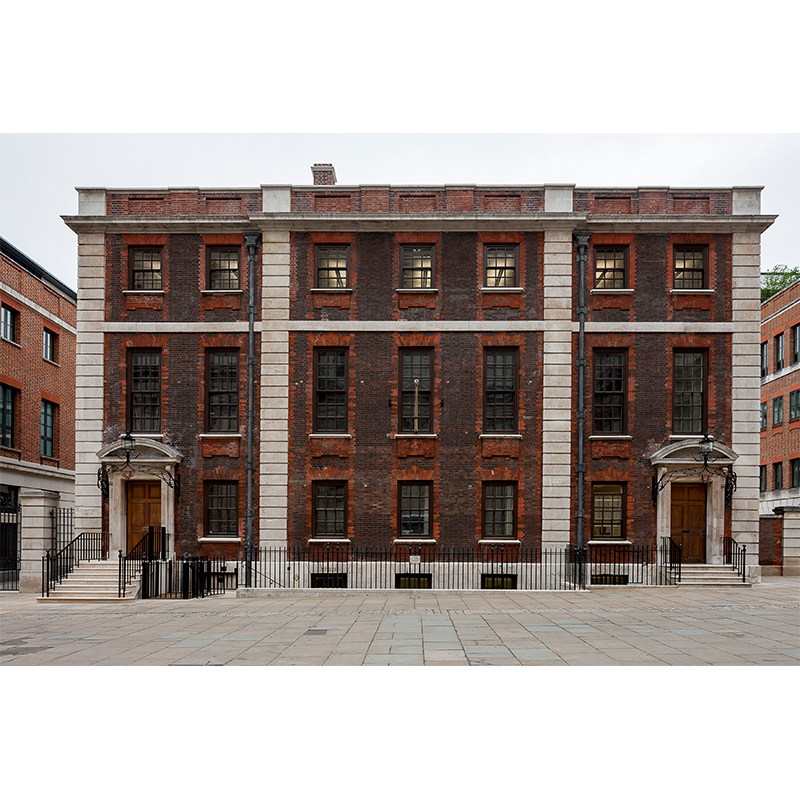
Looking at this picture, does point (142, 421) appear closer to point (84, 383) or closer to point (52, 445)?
point (84, 383)

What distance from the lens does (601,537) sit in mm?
22750

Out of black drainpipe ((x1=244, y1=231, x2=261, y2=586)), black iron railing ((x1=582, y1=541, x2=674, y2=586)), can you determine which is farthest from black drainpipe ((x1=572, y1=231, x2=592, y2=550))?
black drainpipe ((x1=244, y1=231, x2=261, y2=586))

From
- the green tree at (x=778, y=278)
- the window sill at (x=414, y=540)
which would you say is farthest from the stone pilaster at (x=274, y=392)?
the green tree at (x=778, y=278)

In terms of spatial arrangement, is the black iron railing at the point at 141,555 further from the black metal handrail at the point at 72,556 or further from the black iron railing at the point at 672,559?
the black iron railing at the point at 672,559

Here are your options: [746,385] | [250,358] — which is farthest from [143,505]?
[746,385]

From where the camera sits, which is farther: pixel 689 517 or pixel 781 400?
pixel 781 400

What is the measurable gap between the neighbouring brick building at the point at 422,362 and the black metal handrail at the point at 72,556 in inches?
20.2

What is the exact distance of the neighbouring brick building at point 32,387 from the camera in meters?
27.4

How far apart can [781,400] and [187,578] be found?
31.2m

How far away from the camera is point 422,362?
23359 millimetres

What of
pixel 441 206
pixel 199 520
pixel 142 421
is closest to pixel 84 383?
pixel 142 421

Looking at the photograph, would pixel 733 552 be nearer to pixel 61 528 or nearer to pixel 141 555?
pixel 141 555

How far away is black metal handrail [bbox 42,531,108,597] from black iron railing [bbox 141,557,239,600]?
8.03 feet

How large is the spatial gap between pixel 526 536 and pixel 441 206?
36.7 ft
